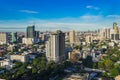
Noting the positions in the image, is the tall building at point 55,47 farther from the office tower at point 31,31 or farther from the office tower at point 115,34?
the office tower at point 115,34

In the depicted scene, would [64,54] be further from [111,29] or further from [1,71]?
[111,29]

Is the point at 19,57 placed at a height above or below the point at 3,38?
below

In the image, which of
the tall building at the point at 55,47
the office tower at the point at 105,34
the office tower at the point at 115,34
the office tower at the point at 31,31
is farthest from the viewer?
the office tower at the point at 105,34

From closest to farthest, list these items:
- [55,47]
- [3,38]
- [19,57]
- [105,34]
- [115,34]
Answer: [55,47]
[19,57]
[3,38]
[115,34]
[105,34]

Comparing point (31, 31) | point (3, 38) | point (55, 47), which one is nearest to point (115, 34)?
point (31, 31)

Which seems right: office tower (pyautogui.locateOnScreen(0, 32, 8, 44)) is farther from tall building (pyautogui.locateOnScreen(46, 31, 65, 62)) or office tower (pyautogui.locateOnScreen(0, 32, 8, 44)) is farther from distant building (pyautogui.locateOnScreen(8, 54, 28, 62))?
tall building (pyautogui.locateOnScreen(46, 31, 65, 62))

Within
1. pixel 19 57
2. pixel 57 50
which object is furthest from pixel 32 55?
pixel 57 50

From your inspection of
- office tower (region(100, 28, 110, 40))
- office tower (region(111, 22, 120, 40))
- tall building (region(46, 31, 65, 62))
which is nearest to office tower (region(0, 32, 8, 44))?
tall building (region(46, 31, 65, 62))

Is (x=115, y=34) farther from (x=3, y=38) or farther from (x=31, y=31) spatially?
(x=3, y=38)

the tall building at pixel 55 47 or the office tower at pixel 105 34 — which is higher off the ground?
the office tower at pixel 105 34

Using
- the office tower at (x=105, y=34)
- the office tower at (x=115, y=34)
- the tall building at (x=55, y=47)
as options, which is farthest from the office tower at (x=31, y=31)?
the tall building at (x=55, y=47)

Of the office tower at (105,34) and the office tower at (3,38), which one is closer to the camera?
the office tower at (3,38)
